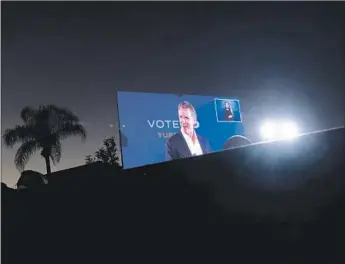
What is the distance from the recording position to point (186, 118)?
695 centimetres

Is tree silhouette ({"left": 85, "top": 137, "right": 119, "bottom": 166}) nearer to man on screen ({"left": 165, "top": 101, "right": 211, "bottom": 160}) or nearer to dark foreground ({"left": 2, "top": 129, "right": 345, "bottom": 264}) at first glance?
man on screen ({"left": 165, "top": 101, "right": 211, "bottom": 160})

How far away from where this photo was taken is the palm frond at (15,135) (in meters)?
6.12

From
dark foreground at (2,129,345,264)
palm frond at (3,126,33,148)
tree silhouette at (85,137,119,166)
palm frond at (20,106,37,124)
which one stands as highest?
palm frond at (20,106,37,124)

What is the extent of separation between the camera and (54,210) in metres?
3.65

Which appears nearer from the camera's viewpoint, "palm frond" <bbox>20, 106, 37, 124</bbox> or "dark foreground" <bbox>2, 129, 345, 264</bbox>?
"dark foreground" <bbox>2, 129, 345, 264</bbox>

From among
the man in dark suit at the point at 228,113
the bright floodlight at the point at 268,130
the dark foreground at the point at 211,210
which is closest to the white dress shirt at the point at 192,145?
the man in dark suit at the point at 228,113

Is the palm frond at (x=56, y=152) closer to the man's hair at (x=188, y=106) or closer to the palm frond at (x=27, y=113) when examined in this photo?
the palm frond at (x=27, y=113)

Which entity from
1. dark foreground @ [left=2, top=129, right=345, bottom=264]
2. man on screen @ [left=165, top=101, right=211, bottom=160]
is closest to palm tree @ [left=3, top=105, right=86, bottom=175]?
man on screen @ [left=165, top=101, right=211, bottom=160]

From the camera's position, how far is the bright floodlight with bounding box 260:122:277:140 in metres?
6.07

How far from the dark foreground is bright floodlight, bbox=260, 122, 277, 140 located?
11.0ft

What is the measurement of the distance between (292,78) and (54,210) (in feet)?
9.69

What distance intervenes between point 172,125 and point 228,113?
3.28ft


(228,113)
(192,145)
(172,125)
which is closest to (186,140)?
(192,145)

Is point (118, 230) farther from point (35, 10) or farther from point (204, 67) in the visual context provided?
point (204, 67)
